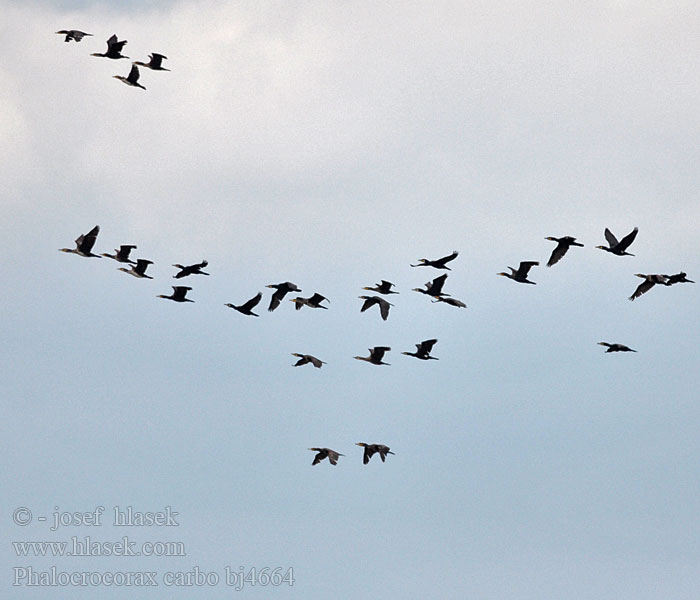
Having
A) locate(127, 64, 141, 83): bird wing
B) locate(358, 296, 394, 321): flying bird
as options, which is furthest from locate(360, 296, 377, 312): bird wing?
locate(127, 64, 141, 83): bird wing

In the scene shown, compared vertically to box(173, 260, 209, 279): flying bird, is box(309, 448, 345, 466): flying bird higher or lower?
lower

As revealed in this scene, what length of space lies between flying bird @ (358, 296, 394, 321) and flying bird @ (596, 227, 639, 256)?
1148cm

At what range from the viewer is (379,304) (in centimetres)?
9231

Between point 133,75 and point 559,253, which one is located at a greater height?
point 133,75

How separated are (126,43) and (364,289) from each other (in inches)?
708

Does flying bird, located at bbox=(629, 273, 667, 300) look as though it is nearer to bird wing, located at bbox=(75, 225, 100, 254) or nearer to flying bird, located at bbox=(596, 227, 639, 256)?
flying bird, located at bbox=(596, 227, 639, 256)

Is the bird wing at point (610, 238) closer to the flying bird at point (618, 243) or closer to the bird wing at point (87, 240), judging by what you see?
the flying bird at point (618, 243)

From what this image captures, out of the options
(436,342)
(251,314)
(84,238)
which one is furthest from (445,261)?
(84,238)

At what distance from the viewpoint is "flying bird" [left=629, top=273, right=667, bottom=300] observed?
303 feet

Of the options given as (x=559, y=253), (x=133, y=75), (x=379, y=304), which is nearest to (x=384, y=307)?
(x=379, y=304)

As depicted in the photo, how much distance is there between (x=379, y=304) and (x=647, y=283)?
13.9 metres

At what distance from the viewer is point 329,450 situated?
8894cm

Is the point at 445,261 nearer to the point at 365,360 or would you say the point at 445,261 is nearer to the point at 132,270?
the point at 365,360

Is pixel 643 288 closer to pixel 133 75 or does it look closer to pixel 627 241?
pixel 627 241
